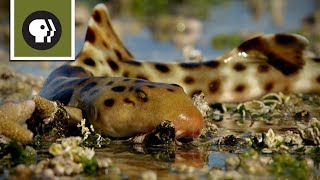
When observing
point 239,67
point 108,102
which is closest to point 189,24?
point 239,67

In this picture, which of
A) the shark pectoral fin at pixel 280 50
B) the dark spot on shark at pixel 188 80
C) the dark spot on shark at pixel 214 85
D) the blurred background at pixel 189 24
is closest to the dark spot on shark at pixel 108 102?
the dark spot on shark at pixel 188 80

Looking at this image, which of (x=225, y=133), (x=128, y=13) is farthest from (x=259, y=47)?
(x=128, y=13)

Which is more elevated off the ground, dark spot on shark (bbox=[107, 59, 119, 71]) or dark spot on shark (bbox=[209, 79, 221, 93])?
dark spot on shark (bbox=[107, 59, 119, 71])

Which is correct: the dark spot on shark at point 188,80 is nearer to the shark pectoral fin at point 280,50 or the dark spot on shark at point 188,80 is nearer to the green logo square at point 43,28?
the shark pectoral fin at point 280,50

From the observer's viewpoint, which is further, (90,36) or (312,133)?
(90,36)

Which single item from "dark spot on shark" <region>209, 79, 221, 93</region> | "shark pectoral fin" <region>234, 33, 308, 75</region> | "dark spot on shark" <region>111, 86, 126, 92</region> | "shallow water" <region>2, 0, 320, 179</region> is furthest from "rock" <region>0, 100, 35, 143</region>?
"shark pectoral fin" <region>234, 33, 308, 75</region>

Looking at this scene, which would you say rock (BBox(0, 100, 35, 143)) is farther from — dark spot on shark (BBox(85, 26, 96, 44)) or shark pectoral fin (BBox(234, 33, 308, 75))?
shark pectoral fin (BBox(234, 33, 308, 75))

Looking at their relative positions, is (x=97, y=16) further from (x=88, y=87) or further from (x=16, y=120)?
(x=16, y=120)
